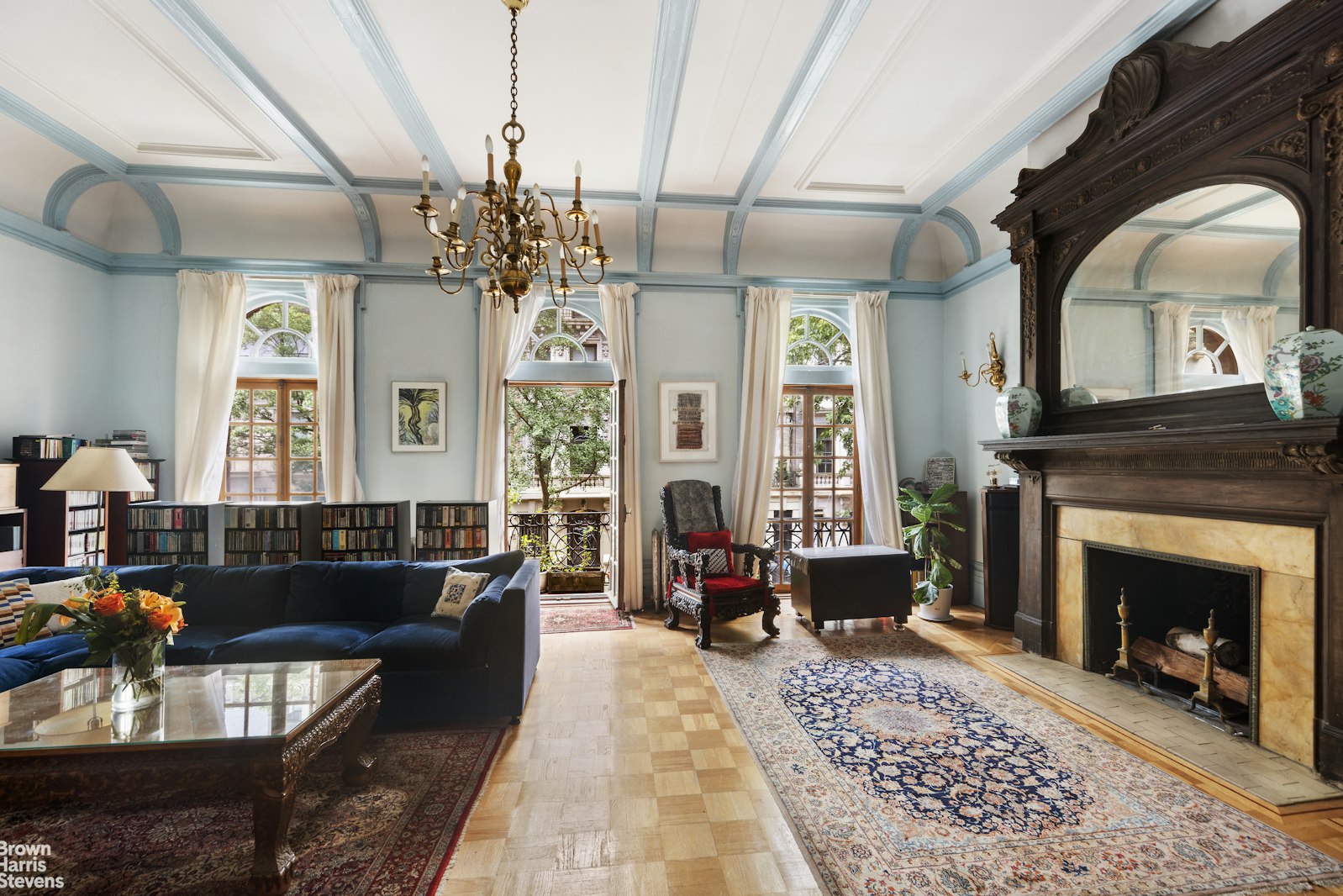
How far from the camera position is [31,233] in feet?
17.0

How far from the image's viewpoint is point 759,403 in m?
6.66

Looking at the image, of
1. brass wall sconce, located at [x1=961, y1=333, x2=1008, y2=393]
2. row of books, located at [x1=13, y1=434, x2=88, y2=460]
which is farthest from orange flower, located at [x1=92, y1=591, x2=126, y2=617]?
brass wall sconce, located at [x1=961, y1=333, x2=1008, y2=393]

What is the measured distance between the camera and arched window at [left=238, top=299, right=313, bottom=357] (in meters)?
6.48

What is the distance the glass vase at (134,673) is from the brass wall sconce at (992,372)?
5964 mm

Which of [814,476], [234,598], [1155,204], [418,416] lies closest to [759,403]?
[814,476]

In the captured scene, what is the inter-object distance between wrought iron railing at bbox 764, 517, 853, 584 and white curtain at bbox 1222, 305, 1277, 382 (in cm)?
416

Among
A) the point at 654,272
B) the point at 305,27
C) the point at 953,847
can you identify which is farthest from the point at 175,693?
A: the point at 654,272

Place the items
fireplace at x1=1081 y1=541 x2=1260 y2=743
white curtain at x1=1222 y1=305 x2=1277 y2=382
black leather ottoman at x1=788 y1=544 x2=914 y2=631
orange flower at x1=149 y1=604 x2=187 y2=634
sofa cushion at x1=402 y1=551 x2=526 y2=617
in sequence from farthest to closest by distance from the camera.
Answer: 1. black leather ottoman at x1=788 y1=544 x2=914 y2=631
2. sofa cushion at x1=402 y1=551 x2=526 y2=617
3. fireplace at x1=1081 y1=541 x2=1260 y2=743
4. white curtain at x1=1222 y1=305 x2=1277 y2=382
5. orange flower at x1=149 y1=604 x2=187 y2=634

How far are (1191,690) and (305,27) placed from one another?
645 cm

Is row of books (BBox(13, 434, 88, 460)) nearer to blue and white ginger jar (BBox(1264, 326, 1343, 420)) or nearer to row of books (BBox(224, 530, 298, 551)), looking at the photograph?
row of books (BBox(224, 530, 298, 551))

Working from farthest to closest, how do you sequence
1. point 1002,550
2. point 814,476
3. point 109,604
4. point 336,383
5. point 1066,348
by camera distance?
point 814,476 < point 336,383 < point 1002,550 < point 1066,348 < point 109,604

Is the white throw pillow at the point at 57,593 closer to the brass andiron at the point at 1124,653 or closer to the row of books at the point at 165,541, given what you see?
the row of books at the point at 165,541

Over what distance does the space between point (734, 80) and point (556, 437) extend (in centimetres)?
637

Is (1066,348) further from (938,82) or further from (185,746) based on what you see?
(185,746)
